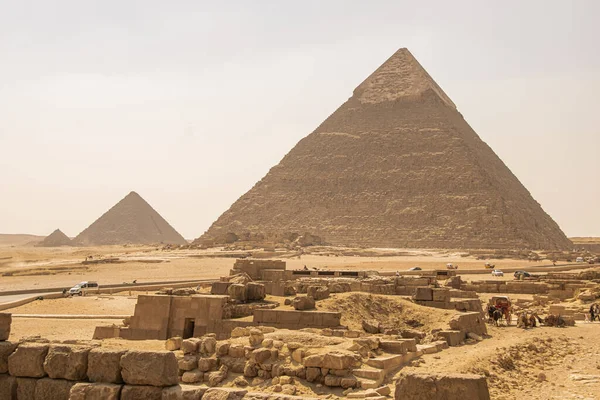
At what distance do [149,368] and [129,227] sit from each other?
4434 inches

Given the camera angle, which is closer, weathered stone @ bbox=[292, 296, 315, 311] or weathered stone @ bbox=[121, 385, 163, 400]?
weathered stone @ bbox=[121, 385, 163, 400]

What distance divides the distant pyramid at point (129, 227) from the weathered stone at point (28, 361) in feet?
351

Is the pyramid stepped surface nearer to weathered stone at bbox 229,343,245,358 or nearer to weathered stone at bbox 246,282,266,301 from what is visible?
weathered stone at bbox 246,282,266,301

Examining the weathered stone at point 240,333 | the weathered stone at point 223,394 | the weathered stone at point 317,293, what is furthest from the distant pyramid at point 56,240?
the weathered stone at point 223,394

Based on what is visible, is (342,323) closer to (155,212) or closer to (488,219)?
(488,219)

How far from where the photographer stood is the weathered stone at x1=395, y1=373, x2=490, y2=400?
14.5 feet

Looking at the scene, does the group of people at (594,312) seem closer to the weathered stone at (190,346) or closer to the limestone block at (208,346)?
the limestone block at (208,346)

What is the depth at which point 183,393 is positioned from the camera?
15.2ft

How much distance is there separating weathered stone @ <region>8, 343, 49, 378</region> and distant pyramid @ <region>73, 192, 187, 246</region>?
351ft

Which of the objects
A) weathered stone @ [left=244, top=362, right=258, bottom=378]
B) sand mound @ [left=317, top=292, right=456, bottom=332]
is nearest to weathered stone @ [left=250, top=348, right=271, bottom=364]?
weathered stone @ [left=244, top=362, right=258, bottom=378]

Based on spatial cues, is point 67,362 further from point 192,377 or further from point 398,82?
point 398,82

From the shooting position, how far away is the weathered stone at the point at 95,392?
4.79 m

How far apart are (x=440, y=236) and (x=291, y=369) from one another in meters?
81.7

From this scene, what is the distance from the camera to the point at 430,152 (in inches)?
4331
